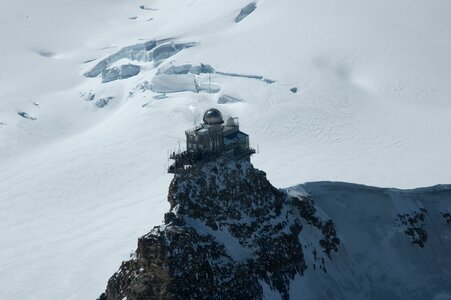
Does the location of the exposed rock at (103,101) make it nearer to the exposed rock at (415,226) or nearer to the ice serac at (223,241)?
the ice serac at (223,241)

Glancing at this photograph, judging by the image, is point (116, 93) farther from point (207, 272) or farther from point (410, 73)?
point (207, 272)

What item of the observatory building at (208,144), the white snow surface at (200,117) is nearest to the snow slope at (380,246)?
the observatory building at (208,144)

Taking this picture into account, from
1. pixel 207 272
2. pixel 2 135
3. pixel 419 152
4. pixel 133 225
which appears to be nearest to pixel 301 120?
pixel 419 152

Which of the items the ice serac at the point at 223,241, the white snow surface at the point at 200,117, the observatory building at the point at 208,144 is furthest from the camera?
the white snow surface at the point at 200,117

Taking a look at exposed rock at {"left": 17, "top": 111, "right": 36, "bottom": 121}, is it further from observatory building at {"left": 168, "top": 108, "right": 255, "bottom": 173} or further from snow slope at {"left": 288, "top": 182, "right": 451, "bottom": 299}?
snow slope at {"left": 288, "top": 182, "right": 451, "bottom": 299}

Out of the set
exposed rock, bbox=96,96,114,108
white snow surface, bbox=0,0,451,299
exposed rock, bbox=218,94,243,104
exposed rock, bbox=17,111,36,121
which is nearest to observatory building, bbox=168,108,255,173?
white snow surface, bbox=0,0,451,299

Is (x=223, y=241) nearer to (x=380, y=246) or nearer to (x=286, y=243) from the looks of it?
(x=286, y=243)
